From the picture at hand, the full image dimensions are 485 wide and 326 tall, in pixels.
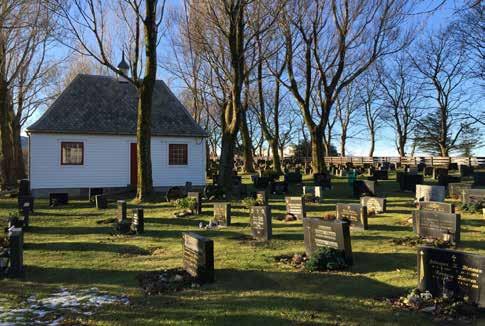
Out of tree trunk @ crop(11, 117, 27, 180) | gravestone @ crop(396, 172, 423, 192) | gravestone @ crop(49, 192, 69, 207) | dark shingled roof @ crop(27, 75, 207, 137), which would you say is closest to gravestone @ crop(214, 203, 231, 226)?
gravestone @ crop(49, 192, 69, 207)

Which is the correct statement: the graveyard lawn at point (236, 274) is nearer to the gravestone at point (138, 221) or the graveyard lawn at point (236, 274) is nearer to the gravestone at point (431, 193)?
the gravestone at point (138, 221)

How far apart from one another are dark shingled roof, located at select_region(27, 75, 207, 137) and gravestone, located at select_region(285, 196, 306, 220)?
1234 cm

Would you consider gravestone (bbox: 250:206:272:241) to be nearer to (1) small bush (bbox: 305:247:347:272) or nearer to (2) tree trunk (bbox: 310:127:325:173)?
(1) small bush (bbox: 305:247:347:272)

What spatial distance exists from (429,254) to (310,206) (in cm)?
1078

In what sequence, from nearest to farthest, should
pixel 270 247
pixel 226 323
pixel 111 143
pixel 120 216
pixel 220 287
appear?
1. pixel 226 323
2. pixel 220 287
3. pixel 270 247
4. pixel 120 216
5. pixel 111 143

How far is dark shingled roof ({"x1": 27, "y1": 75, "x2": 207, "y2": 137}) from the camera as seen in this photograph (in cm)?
2290

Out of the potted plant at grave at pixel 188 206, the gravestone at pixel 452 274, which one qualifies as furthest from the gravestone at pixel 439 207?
the potted plant at grave at pixel 188 206

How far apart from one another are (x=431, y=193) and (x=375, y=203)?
2470mm

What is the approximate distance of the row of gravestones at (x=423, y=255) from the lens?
17.9 ft

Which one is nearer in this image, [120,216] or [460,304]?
[460,304]

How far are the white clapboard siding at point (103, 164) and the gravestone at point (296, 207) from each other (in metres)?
12.1

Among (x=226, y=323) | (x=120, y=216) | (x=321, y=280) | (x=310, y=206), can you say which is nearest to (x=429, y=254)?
(x=321, y=280)

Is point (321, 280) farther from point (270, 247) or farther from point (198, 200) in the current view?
point (198, 200)

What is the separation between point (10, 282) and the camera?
291 inches
